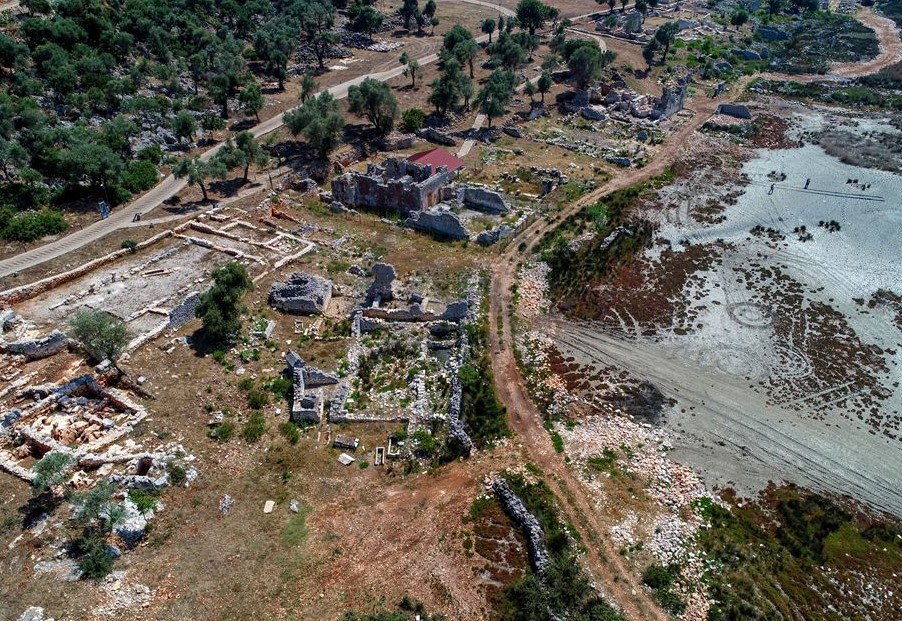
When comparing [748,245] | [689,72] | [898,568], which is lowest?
[898,568]

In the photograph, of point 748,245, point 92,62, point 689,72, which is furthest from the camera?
point 689,72

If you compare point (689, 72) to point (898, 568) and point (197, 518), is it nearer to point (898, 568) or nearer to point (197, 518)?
point (898, 568)

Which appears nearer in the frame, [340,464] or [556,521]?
[556,521]

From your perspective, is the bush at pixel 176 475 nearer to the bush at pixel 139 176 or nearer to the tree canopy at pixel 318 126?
the bush at pixel 139 176

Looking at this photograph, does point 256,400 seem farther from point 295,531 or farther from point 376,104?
point 376,104

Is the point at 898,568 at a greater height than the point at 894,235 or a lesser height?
lesser

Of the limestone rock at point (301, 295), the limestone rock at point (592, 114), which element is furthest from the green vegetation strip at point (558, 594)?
the limestone rock at point (592, 114)

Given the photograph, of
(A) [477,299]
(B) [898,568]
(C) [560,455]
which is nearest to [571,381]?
(C) [560,455]
